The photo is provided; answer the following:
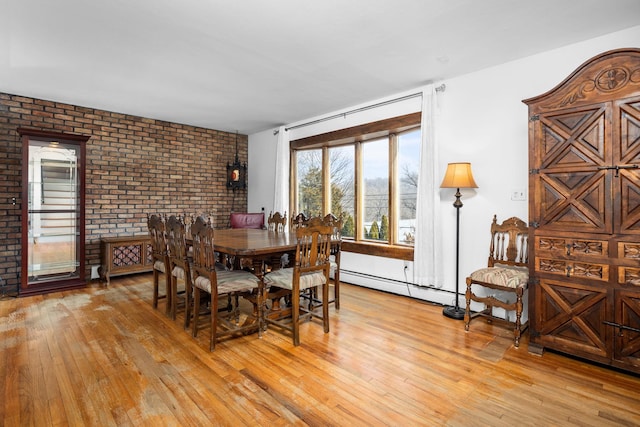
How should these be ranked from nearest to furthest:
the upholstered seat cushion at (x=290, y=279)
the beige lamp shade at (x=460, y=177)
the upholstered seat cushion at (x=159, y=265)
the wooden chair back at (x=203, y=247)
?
the wooden chair back at (x=203, y=247), the upholstered seat cushion at (x=290, y=279), the beige lamp shade at (x=460, y=177), the upholstered seat cushion at (x=159, y=265)

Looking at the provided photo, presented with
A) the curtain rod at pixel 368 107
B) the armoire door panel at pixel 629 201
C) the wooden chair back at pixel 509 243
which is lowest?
the wooden chair back at pixel 509 243

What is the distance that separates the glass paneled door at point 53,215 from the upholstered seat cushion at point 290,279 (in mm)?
3238

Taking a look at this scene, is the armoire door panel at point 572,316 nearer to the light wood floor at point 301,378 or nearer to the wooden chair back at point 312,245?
the light wood floor at point 301,378

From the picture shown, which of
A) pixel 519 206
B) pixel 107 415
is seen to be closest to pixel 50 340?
pixel 107 415

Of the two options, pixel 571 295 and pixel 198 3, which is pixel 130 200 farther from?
pixel 571 295

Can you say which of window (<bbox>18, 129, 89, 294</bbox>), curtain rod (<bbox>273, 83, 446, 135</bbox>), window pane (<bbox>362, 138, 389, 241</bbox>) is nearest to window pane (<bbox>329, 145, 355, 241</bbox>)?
window pane (<bbox>362, 138, 389, 241</bbox>)

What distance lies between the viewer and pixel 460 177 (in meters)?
3.38

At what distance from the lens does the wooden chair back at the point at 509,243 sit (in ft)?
10.5

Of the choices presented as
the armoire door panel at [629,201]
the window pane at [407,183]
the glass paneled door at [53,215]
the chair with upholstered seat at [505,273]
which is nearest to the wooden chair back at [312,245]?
the chair with upholstered seat at [505,273]

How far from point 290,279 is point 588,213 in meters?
2.37

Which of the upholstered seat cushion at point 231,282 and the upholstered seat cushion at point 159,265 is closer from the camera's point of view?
the upholstered seat cushion at point 231,282

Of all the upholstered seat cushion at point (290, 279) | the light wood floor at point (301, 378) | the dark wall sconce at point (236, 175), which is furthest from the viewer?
the dark wall sconce at point (236, 175)

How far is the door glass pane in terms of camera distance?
4.34 metres

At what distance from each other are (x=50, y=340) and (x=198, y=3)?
9.88ft
